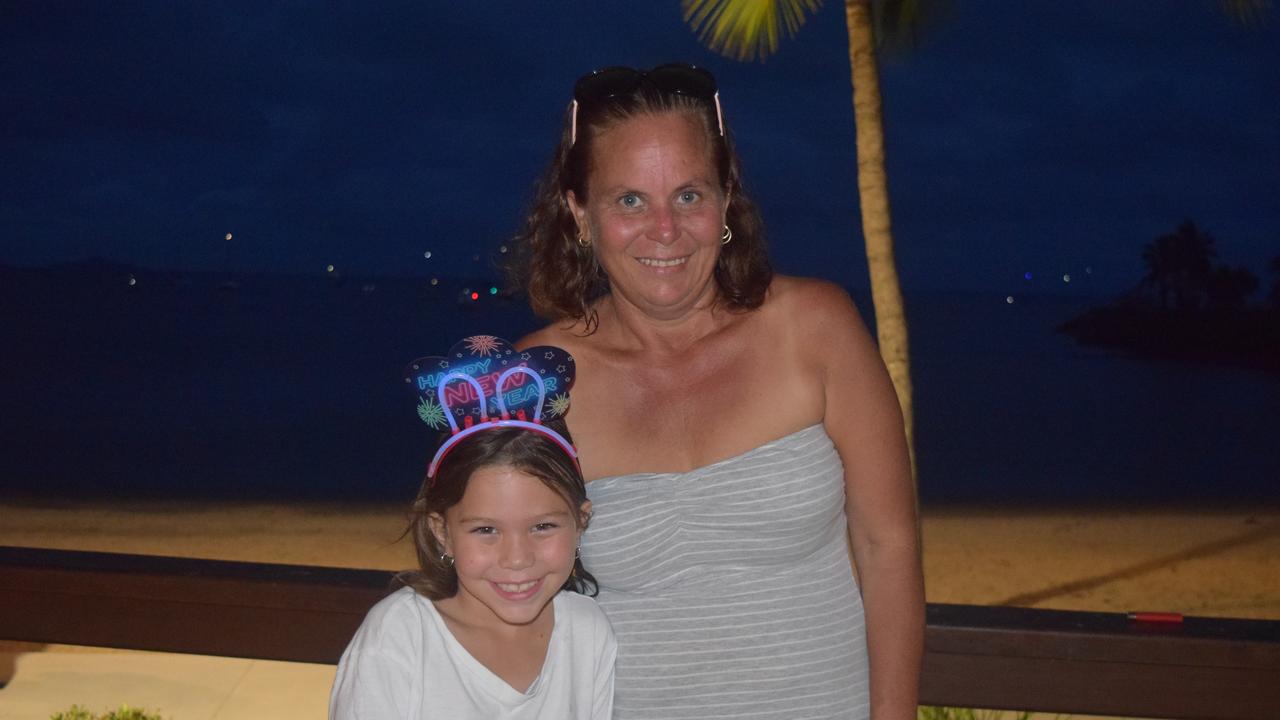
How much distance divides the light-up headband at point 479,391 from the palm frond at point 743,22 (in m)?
3.46

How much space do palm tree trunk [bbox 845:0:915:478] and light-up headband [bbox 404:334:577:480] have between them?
369cm

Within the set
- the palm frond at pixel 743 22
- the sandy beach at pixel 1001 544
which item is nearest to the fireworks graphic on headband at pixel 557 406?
the palm frond at pixel 743 22

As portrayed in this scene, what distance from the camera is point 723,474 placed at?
2012 mm

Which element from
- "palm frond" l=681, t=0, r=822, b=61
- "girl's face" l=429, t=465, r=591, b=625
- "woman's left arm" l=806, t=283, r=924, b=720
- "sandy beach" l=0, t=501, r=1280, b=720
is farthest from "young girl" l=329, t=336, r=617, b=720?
"sandy beach" l=0, t=501, r=1280, b=720

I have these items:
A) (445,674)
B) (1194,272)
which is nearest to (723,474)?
(445,674)

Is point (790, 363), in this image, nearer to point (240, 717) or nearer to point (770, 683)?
point (770, 683)

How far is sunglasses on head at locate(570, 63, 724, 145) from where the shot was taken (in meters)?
2.05

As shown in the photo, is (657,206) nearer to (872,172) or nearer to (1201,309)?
(872,172)

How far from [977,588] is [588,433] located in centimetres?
781

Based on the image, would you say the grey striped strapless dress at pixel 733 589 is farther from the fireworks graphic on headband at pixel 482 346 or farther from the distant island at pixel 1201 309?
the distant island at pixel 1201 309

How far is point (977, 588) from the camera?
9.26m

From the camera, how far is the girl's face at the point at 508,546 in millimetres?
1914

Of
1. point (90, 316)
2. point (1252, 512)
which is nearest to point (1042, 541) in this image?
point (1252, 512)

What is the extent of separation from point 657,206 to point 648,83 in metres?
0.22
